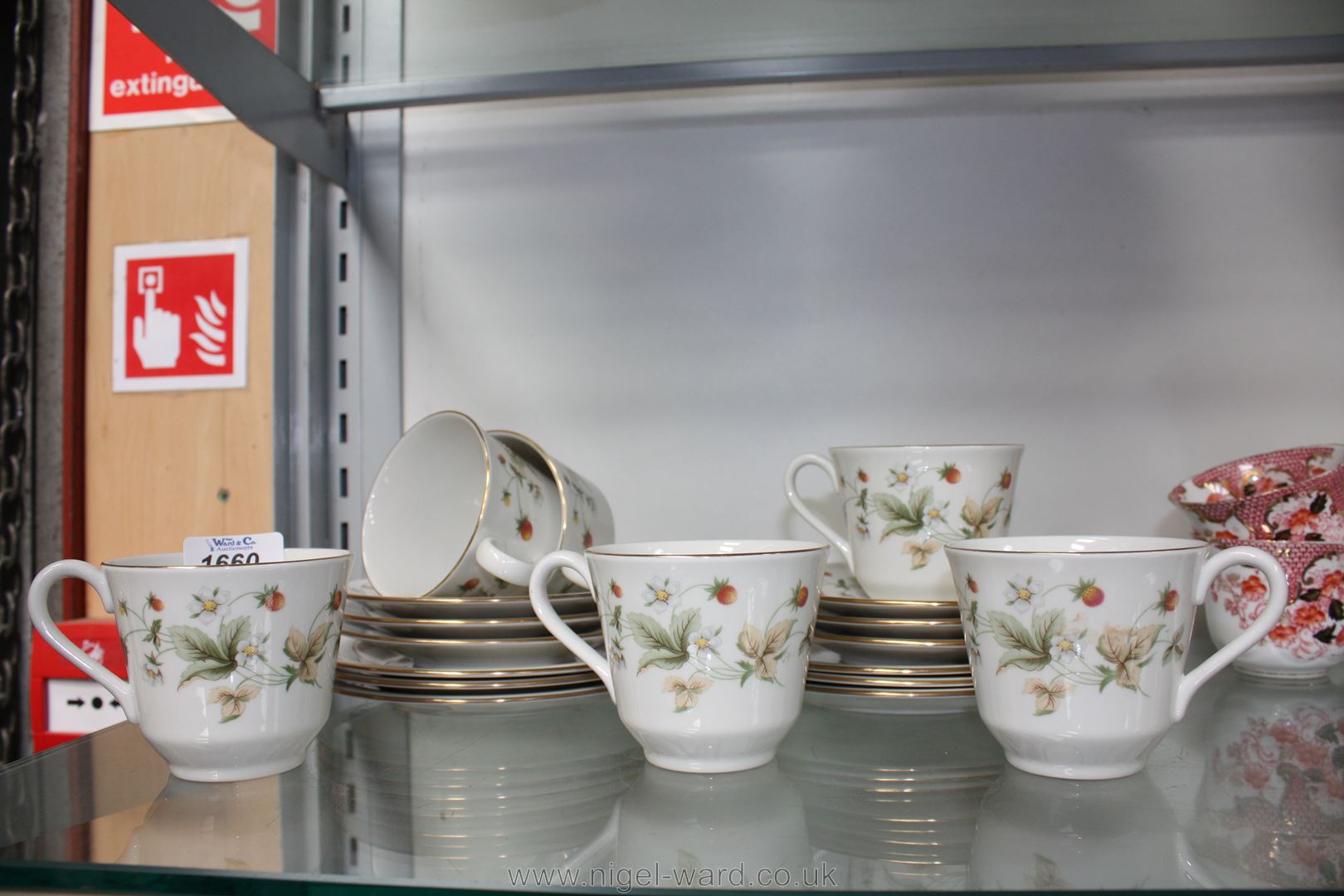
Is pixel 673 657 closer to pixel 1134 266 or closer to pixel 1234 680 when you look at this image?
pixel 1234 680

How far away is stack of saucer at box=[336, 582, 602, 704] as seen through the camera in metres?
0.66

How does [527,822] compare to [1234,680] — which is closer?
[527,822]

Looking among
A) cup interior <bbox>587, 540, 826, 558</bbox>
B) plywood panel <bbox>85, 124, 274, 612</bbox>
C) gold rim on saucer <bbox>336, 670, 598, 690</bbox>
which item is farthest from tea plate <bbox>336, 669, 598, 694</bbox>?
plywood panel <bbox>85, 124, 274, 612</bbox>

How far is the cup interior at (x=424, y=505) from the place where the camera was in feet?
2.54

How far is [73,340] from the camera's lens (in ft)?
3.17

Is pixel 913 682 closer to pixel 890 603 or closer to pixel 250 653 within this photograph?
pixel 890 603

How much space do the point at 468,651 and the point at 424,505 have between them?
0.17 metres

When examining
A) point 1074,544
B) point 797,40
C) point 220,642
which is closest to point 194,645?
point 220,642

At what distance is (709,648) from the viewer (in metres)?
0.53

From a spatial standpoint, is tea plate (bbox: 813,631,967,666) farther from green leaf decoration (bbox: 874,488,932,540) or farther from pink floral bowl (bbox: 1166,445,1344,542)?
pink floral bowl (bbox: 1166,445,1344,542)

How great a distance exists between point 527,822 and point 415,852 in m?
0.06

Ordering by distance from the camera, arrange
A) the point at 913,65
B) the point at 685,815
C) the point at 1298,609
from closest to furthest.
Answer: the point at 685,815 < the point at 1298,609 < the point at 913,65

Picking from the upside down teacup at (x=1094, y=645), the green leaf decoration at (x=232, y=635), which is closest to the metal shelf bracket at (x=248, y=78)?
the green leaf decoration at (x=232, y=635)

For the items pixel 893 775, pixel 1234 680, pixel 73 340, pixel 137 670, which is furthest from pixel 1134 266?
pixel 73 340
